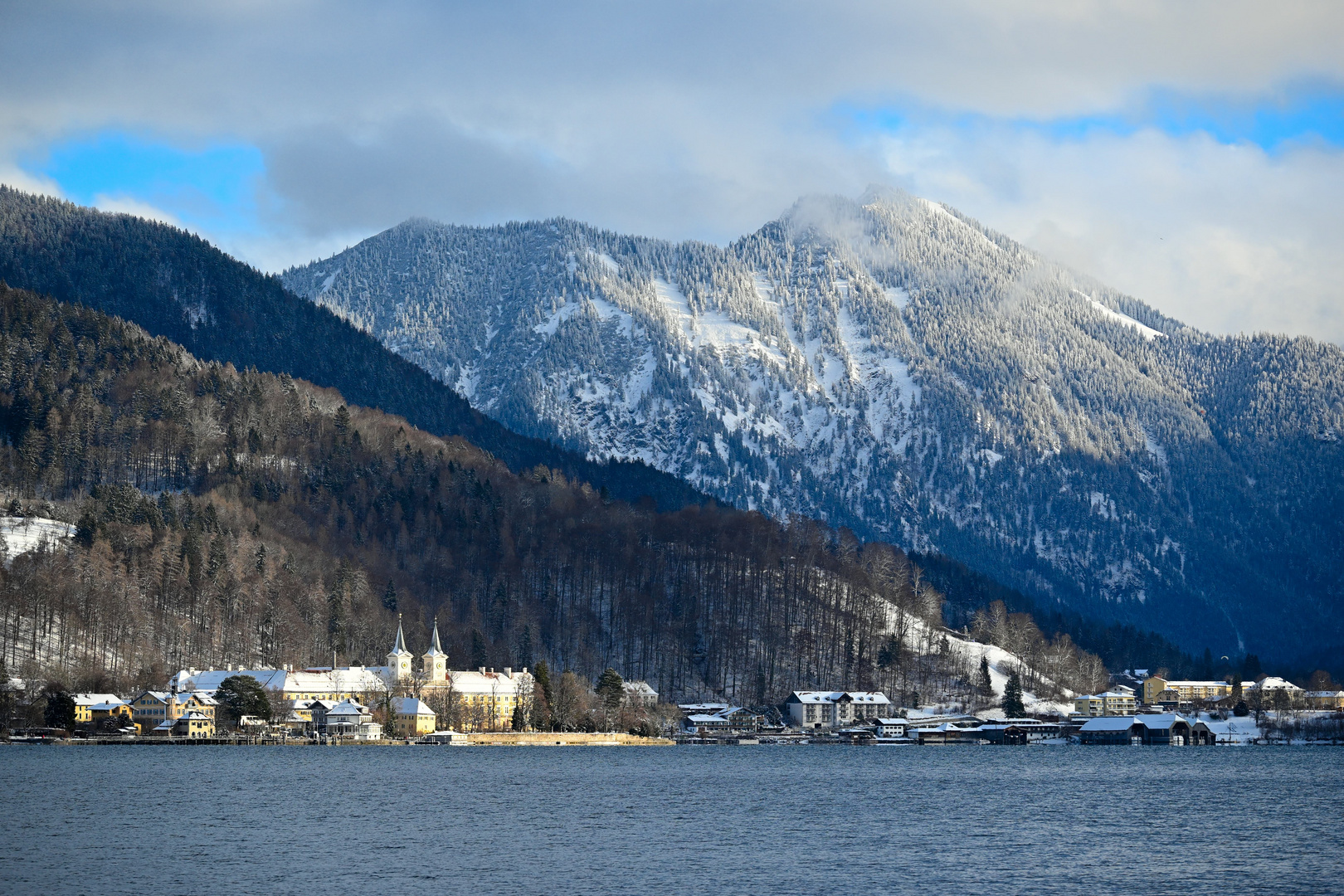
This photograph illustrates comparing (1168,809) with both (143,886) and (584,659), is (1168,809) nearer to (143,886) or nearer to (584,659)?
(143,886)

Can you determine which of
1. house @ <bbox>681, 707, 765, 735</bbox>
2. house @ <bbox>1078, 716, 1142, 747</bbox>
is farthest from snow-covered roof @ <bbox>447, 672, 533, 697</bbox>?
house @ <bbox>1078, 716, 1142, 747</bbox>

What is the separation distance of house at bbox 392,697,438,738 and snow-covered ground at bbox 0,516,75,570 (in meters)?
43.9

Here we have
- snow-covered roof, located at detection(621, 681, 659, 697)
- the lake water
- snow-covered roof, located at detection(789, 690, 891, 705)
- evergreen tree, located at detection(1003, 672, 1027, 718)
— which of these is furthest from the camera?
evergreen tree, located at detection(1003, 672, 1027, 718)

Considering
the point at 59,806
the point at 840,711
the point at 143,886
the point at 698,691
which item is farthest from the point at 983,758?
the point at 143,886

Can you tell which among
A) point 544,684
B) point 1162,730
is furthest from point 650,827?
point 1162,730

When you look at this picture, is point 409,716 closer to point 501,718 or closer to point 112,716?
point 501,718

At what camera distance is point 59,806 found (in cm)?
8356

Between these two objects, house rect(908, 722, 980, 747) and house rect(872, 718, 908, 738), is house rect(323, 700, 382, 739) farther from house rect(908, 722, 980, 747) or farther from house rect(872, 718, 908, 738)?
house rect(908, 722, 980, 747)

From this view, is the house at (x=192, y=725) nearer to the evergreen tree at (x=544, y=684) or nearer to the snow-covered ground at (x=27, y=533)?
the snow-covered ground at (x=27, y=533)

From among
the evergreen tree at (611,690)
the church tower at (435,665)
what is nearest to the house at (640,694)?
the evergreen tree at (611,690)

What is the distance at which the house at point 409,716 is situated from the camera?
16625cm

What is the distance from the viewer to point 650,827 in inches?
3103

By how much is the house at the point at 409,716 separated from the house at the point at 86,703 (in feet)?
95.1

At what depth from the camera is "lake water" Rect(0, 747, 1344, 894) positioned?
5978 centimetres
